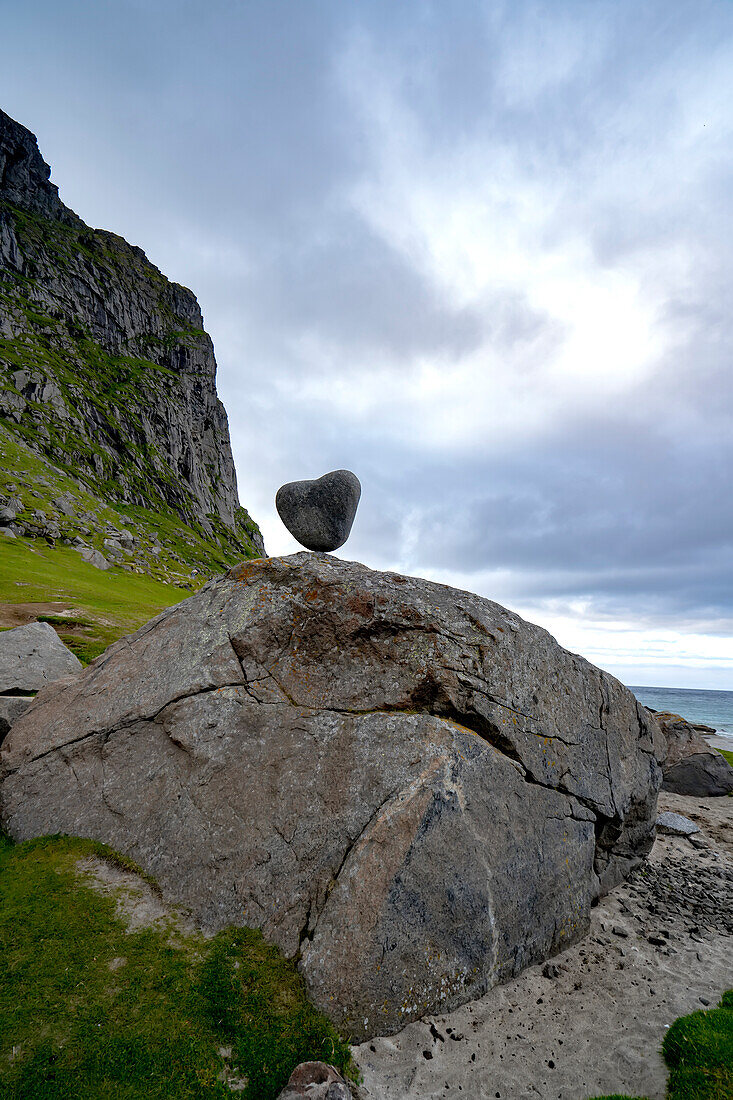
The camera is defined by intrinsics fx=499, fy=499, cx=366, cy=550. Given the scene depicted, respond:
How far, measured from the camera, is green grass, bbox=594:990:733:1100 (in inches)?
239

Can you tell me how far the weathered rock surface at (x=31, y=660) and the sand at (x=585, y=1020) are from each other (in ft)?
45.2

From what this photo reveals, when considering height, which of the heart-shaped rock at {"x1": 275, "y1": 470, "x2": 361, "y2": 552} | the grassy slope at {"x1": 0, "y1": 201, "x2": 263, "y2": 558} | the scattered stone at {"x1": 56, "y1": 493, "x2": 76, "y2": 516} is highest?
the grassy slope at {"x1": 0, "y1": 201, "x2": 263, "y2": 558}

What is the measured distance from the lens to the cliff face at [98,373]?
117 metres

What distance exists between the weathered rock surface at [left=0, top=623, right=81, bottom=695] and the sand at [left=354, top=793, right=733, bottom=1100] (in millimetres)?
13784

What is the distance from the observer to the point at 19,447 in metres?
90.9

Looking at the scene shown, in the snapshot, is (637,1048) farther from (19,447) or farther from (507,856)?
(19,447)

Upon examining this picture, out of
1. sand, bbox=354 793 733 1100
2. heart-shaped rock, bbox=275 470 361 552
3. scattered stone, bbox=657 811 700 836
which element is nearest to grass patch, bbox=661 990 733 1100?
sand, bbox=354 793 733 1100

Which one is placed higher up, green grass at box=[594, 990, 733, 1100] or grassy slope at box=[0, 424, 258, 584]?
grassy slope at box=[0, 424, 258, 584]

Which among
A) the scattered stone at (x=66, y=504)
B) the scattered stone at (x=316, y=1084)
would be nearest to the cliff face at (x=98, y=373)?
the scattered stone at (x=66, y=504)

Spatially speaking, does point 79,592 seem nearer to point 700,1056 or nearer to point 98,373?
point 700,1056

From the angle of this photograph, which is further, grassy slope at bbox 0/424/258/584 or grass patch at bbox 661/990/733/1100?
grassy slope at bbox 0/424/258/584

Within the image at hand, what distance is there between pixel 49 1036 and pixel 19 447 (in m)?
107

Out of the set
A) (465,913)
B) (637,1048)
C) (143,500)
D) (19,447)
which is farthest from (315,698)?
(143,500)

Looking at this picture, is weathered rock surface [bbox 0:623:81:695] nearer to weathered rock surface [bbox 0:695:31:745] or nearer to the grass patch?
weathered rock surface [bbox 0:695:31:745]
